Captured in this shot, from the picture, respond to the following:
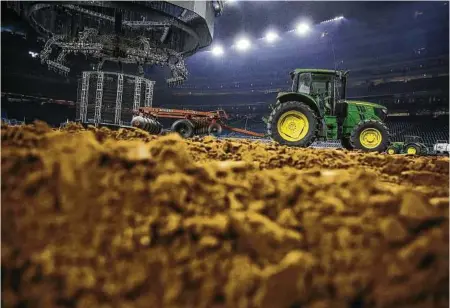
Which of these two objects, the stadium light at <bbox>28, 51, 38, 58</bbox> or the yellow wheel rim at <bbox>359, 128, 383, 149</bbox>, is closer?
the yellow wheel rim at <bbox>359, 128, 383, 149</bbox>

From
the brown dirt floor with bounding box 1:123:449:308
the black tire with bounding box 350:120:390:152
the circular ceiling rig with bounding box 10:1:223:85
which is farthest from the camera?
the circular ceiling rig with bounding box 10:1:223:85

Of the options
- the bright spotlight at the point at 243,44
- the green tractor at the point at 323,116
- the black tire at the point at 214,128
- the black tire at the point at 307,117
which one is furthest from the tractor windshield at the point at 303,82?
the bright spotlight at the point at 243,44

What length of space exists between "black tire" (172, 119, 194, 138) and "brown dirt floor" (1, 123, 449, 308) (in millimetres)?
7729

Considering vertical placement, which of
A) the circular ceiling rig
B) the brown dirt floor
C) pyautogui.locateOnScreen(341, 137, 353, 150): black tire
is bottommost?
the brown dirt floor

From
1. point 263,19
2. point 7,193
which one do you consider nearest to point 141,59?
point 263,19

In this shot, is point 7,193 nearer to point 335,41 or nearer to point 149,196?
point 149,196

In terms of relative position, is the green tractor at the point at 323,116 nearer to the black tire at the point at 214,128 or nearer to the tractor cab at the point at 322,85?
the tractor cab at the point at 322,85

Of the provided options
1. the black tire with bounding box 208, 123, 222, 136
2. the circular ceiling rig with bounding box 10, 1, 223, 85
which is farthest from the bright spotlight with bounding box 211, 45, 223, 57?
the black tire with bounding box 208, 123, 222, 136

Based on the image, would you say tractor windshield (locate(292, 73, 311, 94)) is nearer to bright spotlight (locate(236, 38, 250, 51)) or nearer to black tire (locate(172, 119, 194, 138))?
black tire (locate(172, 119, 194, 138))

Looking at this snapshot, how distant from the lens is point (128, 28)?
43.9ft

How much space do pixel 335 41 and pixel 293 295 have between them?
23088mm

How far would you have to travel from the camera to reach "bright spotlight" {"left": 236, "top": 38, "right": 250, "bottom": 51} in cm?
2236

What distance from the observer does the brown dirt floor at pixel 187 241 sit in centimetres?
93

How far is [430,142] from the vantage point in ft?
50.5
